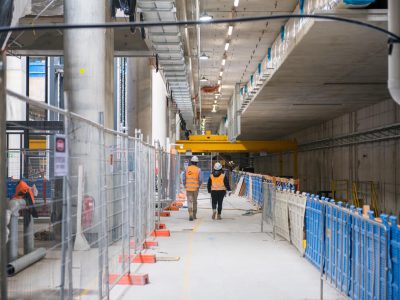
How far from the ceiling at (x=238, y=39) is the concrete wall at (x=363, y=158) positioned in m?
5.67

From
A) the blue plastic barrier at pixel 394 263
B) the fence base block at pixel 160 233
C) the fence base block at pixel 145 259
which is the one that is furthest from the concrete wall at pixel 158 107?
the blue plastic barrier at pixel 394 263

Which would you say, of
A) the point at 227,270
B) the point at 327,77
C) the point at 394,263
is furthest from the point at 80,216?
the point at 327,77

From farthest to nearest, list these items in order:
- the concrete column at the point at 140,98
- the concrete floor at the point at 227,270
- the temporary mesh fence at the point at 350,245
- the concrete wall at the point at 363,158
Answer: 1. the concrete column at the point at 140,98
2. the concrete wall at the point at 363,158
3. the concrete floor at the point at 227,270
4. the temporary mesh fence at the point at 350,245

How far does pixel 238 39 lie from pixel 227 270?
51.0 ft

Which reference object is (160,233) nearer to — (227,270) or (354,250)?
(227,270)

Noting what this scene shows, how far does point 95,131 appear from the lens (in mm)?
6629

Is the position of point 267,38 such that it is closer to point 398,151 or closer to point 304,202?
point 398,151

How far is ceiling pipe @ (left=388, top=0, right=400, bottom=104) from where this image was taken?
18.4ft

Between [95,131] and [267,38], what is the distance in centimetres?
1756

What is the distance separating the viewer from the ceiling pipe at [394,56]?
5.60m

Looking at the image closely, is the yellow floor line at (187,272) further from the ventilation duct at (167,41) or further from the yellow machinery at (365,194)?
the yellow machinery at (365,194)

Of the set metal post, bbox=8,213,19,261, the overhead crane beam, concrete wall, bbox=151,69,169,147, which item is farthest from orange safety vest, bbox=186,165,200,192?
the overhead crane beam

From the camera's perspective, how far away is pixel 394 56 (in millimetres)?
5613

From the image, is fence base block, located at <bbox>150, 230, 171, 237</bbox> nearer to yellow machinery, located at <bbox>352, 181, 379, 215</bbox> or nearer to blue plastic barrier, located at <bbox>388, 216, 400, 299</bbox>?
blue plastic barrier, located at <bbox>388, 216, 400, 299</bbox>
